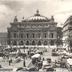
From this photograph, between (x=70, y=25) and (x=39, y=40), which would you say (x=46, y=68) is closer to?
(x=70, y=25)

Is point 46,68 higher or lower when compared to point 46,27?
lower

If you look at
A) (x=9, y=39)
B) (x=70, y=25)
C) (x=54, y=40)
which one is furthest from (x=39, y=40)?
(x=70, y=25)

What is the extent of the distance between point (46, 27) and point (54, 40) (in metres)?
7.48

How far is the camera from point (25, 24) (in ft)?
316

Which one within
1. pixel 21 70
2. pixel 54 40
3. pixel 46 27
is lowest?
pixel 21 70

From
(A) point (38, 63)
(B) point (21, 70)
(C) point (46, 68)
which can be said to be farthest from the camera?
(A) point (38, 63)

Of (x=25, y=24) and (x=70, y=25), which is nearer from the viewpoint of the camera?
(x=70, y=25)

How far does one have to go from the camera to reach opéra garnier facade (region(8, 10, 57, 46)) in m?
91.8

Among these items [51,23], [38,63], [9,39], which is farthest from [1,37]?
[38,63]

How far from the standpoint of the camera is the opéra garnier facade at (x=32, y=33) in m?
91.8

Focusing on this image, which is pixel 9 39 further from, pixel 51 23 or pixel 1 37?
pixel 51 23

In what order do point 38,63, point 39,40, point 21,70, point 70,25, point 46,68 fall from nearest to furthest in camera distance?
point 21,70 → point 46,68 → point 38,63 → point 70,25 → point 39,40

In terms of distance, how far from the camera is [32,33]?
9281cm

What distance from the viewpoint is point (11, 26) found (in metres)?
94.8
